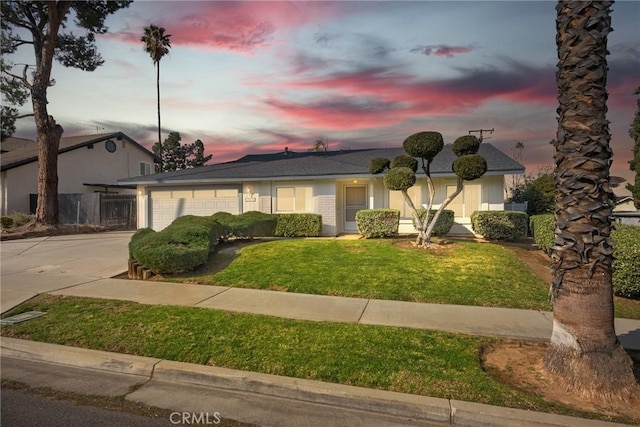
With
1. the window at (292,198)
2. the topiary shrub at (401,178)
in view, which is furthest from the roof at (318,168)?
the topiary shrub at (401,178)

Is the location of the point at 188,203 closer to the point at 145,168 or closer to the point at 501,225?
the point at 501,225

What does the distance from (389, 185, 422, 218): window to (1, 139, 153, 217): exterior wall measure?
1816cm

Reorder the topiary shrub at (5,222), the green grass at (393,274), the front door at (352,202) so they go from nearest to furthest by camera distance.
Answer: the green grass at (393,274) → the front door at (352,202) → the topiary shrub at (5,222)

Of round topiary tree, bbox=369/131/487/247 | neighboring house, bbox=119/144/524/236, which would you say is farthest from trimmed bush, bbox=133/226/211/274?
neighboring house, bbox=119/144/524/236

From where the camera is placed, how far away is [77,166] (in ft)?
89.2

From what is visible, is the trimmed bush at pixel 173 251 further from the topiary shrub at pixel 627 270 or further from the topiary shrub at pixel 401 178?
the topiary shrub at pixel 627 270

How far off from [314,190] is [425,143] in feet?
22.1

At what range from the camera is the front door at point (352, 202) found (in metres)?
17.7

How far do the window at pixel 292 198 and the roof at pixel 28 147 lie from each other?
17.9 meters

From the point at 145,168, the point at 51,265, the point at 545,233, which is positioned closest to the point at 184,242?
the point at 51,265

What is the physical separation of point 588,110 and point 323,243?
349 inches

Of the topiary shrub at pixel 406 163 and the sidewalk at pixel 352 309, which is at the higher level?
the topiary shrub at pixel 406 163

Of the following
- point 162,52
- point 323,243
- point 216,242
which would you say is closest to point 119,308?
point 216,242

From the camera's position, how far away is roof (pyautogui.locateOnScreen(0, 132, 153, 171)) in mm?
24531
